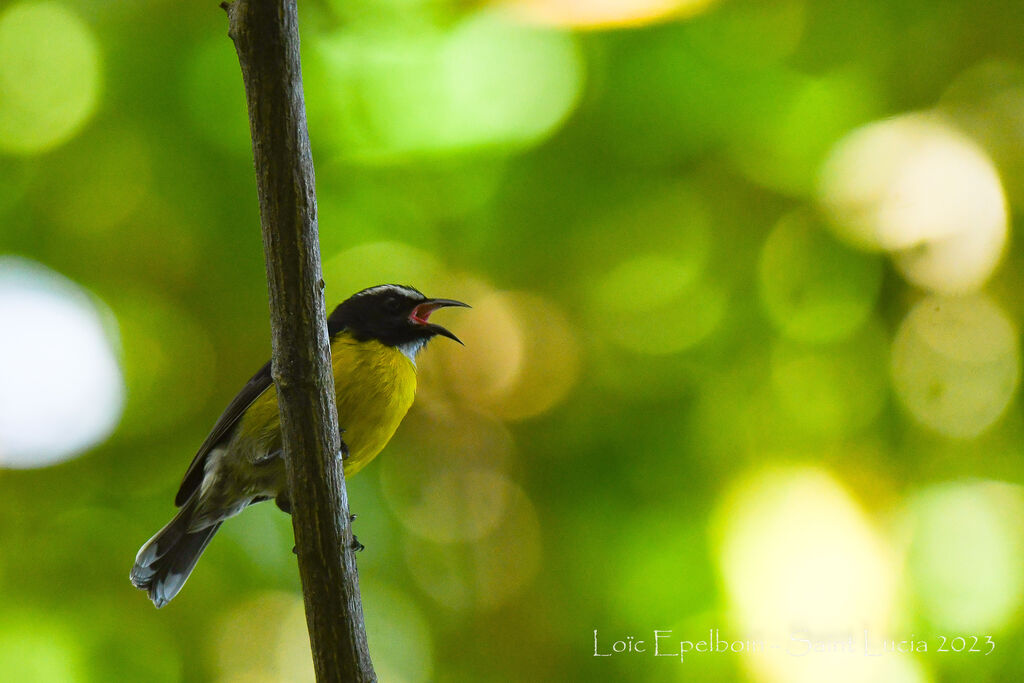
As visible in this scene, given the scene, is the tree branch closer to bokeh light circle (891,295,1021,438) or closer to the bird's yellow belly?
the bird's yellow belly

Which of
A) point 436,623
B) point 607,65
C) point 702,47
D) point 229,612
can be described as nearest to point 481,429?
point 436,623

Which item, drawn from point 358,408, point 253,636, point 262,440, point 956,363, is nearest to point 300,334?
point 358,408

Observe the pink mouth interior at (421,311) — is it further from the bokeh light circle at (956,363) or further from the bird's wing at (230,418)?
the bokeh light circle at (956,363)

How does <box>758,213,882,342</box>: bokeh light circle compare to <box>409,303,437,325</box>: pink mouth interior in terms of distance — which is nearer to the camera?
<box>409,303,437,325</box>: pink mouth interior

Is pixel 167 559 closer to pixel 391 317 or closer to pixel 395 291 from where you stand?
pixel 391 317

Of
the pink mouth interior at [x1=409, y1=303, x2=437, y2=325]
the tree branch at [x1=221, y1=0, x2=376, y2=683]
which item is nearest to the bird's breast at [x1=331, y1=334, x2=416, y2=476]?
the pink mouth interior at [x1=409, y1=303, x2=437, y2=325]
